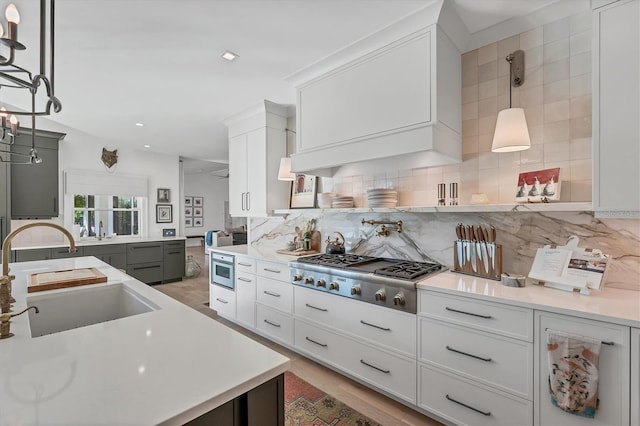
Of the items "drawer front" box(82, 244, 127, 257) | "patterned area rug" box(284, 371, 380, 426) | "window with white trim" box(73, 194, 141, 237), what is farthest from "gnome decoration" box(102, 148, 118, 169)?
"patterned area rug" box(284, 371, 380, 426)

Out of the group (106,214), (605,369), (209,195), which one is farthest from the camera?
(209,195)

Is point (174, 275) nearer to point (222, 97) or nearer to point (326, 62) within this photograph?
point (222, 97)

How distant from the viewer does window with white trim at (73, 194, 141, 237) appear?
543 cm

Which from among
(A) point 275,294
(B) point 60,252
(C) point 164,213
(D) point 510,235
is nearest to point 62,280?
(A) point 275,294

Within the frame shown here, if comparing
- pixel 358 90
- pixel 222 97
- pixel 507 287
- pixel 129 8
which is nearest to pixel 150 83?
pixel 222 97

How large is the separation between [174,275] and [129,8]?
492 centimetres

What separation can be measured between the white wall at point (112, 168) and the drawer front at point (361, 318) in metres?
4.74

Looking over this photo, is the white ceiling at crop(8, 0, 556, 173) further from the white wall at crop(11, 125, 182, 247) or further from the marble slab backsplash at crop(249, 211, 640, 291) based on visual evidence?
the white wall at crop(11, 125, 182, 247)

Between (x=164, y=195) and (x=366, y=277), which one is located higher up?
(x=164, y=195)

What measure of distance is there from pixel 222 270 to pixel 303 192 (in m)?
1.39

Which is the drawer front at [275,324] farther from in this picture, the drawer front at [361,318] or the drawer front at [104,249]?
the drawer front at [104,249]

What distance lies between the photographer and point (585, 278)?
5.31 feet

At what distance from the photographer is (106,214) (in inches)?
229

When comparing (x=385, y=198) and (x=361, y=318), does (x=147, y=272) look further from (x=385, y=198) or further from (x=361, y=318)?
(x=385, y=198)
